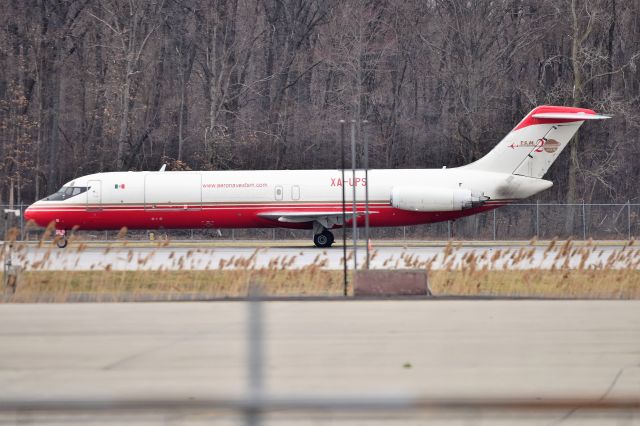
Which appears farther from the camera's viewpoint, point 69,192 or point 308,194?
point 69,192

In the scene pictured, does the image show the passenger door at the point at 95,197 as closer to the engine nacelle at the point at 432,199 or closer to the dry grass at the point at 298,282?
the engine nacelle at the point at 432,199

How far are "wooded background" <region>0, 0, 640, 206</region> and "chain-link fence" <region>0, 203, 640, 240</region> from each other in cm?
147

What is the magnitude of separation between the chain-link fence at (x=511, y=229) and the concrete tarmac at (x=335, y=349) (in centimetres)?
2845

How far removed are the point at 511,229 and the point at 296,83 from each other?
585 inches

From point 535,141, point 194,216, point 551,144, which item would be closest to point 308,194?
point 194,216

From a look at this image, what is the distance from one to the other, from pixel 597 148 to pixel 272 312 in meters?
36.9

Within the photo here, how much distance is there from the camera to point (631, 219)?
4753 centimetres

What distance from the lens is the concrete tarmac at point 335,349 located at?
10773mm

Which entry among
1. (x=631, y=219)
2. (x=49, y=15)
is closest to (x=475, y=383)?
(x=631, y=219)

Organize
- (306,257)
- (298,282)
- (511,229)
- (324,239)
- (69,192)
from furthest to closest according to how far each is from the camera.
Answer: (511,229), (69,192), (324,239), (306,257), (298,282)

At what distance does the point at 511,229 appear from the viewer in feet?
159

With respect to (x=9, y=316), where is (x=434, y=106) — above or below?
above

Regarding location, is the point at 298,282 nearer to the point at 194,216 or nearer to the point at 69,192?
the point at 194,216

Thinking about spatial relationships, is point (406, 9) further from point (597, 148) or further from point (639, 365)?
point (639, 365)
